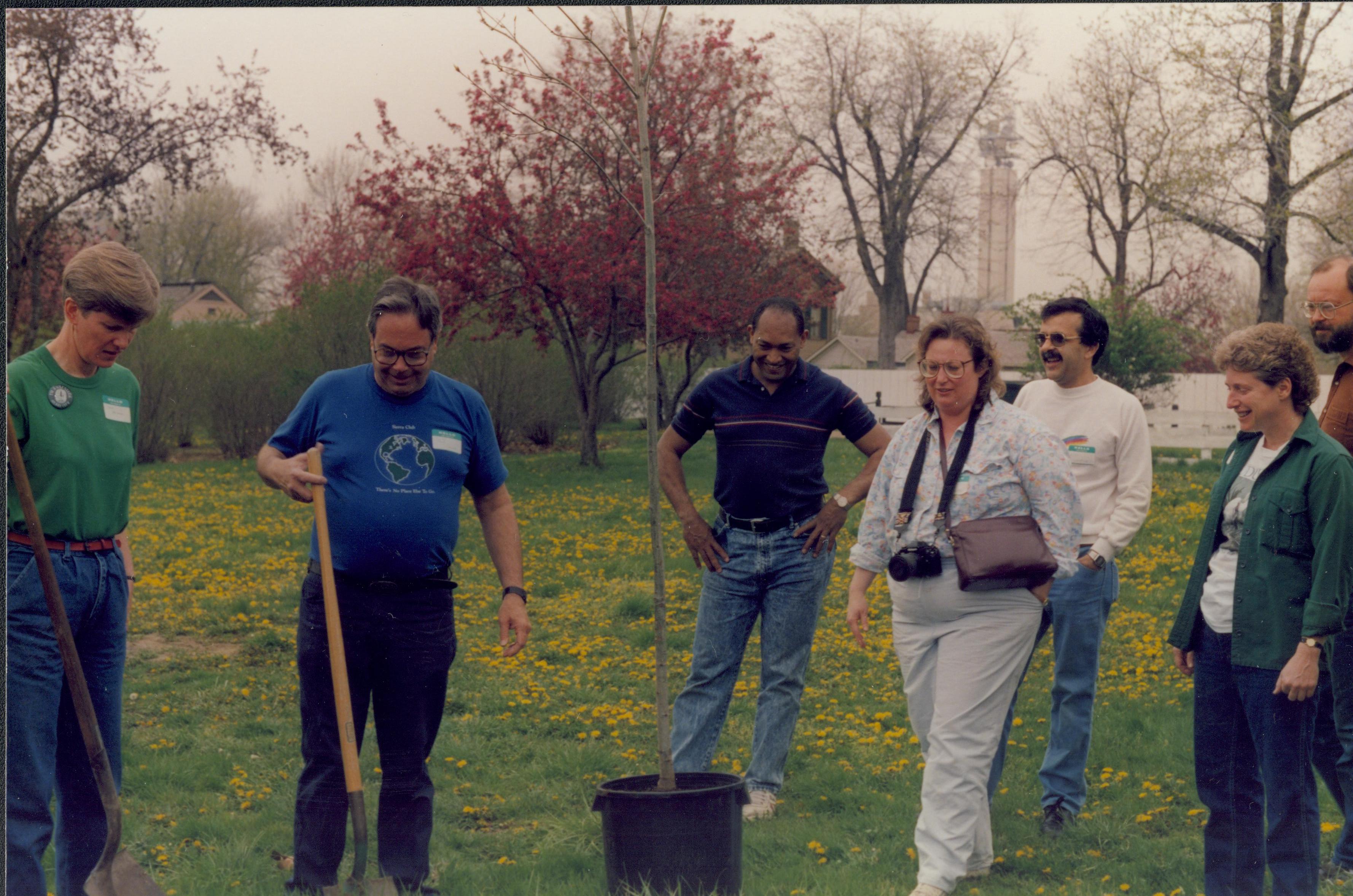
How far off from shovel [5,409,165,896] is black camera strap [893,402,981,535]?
240 centimetres

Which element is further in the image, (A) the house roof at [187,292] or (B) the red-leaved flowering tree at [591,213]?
(A) the house roof at [187,292]

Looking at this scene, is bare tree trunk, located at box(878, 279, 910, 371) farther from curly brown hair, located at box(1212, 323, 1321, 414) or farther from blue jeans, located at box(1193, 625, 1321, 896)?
blue jeans, located at box(1193, 625, 1321, 896)

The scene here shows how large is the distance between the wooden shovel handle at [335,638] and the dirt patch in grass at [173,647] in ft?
16.0

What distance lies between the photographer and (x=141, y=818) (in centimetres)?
474

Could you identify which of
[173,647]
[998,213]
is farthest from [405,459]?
[998,213]

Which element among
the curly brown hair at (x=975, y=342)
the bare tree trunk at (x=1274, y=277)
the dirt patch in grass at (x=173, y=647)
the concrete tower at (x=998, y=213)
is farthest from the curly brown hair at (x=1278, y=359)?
the concrete tower at (x=998, y=213)

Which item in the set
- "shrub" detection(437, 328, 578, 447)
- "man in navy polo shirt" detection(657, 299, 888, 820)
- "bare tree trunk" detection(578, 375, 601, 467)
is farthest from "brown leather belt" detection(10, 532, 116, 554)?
"shrub" detection(437, 328, 578, 447)

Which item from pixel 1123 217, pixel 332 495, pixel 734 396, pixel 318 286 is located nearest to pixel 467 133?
pixel 318 286

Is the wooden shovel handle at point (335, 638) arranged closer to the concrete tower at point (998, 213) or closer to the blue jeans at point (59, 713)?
the blue jeans at point (59, 713)

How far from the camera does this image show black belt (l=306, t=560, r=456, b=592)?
3.46 metres

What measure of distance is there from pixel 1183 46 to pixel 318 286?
43.3ft

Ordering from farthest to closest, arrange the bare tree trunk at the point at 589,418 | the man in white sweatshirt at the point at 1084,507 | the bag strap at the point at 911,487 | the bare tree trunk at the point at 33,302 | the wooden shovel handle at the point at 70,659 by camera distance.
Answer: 1. the bare tree trunk at the point at 589,418
2. the bare tree trunk at the point at 33,302
3. the man in white sweatshirt at the point at 1084,507
4. the bag strap at the point at 911,487
5. the wooden shovel handle at the point at 70,659

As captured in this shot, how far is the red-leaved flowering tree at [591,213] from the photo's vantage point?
16844 millimetres

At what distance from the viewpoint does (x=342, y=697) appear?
3.32m
